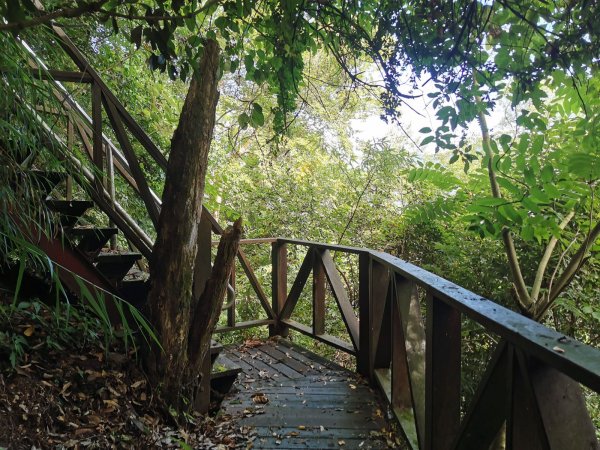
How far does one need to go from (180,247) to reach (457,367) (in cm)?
179

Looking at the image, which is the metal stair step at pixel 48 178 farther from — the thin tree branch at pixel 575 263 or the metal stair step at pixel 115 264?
the thin tree branch at pixel 575 263

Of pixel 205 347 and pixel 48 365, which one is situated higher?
pixel 48 365

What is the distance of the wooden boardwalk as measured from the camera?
2670 millimetres

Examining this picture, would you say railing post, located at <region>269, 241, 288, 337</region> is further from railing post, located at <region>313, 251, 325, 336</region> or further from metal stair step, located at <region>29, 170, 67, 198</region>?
metal stair step, located at <region>29, 170, 67, 198</region>

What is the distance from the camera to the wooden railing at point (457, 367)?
0.98 metres

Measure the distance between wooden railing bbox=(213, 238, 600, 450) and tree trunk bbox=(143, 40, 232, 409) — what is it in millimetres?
1295

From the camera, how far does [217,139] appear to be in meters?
9.68

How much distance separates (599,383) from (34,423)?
6.98 ft

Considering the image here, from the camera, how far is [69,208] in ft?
9.70

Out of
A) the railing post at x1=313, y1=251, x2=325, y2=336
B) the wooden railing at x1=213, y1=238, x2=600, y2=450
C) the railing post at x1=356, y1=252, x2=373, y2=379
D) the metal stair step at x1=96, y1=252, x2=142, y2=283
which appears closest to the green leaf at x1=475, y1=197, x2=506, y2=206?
the wooden railing at x1=213, y1=238, x2=600, y2=450

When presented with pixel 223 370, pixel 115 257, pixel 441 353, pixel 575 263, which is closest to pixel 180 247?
pixel 115 257

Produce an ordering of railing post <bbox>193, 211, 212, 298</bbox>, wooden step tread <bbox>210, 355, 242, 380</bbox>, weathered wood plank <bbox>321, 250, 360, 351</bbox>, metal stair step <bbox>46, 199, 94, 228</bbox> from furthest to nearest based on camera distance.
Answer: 1. weathered wood plank <bbox>321, 250, 360, 351</bbox>
2. wooden step tread <bbox>210, 355, 242, 380</bbox>
3. railing post <bbox>193, 211, 212, 298</bbox>
4. metal stair step <bbox>46, 199, 94, 228</bbox>

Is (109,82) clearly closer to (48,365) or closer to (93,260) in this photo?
(93,260)

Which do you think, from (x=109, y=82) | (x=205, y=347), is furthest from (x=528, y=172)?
(x=109, y=82)
